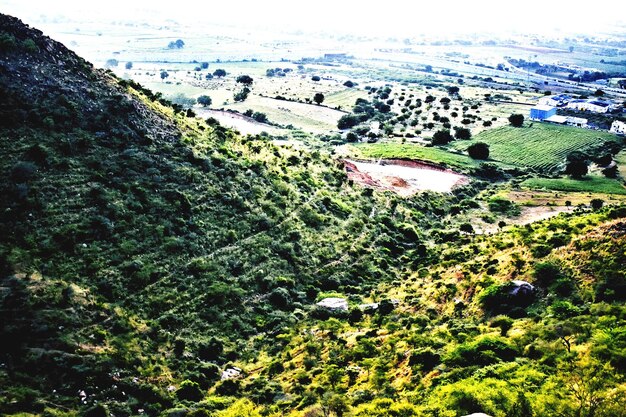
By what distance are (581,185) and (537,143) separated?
31.3 meters

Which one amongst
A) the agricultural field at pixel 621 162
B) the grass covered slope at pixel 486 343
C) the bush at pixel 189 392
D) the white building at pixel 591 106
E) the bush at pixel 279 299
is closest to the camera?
the grass covered slope at pixel 486 343

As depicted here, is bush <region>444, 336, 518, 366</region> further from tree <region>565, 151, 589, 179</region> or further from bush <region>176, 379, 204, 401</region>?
tree <region>565, 151, 589, 179</region>

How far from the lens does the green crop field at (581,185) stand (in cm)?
8581

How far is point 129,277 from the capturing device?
41.8 m

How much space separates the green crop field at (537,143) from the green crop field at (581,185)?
28.8 feet

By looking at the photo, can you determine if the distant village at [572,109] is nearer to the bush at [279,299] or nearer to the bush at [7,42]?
the bush at [279,299]

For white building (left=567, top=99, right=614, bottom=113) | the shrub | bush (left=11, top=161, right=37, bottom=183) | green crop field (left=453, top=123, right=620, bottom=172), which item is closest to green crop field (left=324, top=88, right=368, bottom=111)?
green crop field (left=453, top=123, right=620, bottom=172)

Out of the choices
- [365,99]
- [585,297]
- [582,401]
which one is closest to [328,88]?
[365,99]

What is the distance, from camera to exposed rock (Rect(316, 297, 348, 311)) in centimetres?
4616

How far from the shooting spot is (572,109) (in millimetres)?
150000

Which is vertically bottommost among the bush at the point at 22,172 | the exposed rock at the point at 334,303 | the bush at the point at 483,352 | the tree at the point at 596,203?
the exposed rock at the point at 334,303

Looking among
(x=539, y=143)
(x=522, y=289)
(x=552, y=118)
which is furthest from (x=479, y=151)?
(x=522, y=289)

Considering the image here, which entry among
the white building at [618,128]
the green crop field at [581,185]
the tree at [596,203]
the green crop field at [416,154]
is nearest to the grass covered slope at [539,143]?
the white building at [618,128]

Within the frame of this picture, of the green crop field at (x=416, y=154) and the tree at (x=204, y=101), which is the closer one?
the green crop field at (x=416, y=154)
